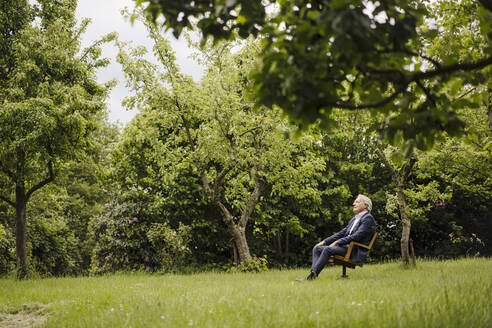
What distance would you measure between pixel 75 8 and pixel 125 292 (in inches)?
417

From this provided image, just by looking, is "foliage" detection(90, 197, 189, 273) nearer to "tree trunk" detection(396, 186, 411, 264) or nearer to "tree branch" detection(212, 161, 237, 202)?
"tree branch" detection(212, 161, 237, 202)

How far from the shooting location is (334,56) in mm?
2311

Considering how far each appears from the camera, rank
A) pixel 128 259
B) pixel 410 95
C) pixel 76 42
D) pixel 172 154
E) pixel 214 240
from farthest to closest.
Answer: pixel 214 240 → pixel 128 259 → pixel 76 42 → pixel 172 154 → pixel 410 95

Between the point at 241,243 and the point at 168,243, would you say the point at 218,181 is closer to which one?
the point at 241,243

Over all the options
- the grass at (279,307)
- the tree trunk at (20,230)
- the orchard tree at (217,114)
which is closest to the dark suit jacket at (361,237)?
the grass at (279,307)

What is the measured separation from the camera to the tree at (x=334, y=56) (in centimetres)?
213

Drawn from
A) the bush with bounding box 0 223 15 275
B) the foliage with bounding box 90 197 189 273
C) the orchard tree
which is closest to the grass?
the orchard tree

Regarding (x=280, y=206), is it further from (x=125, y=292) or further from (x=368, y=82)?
(x=368, y=82)

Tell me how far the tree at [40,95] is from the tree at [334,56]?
8432 millimetres

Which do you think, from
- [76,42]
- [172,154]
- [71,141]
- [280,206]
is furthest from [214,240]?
[76,42]

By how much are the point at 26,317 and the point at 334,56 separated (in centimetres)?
553

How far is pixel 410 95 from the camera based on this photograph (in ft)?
10.7

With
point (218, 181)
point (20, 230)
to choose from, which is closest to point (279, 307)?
point (218, 181)

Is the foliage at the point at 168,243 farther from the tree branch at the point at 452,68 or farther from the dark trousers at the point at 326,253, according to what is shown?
the tree branch at the point at 452,68
